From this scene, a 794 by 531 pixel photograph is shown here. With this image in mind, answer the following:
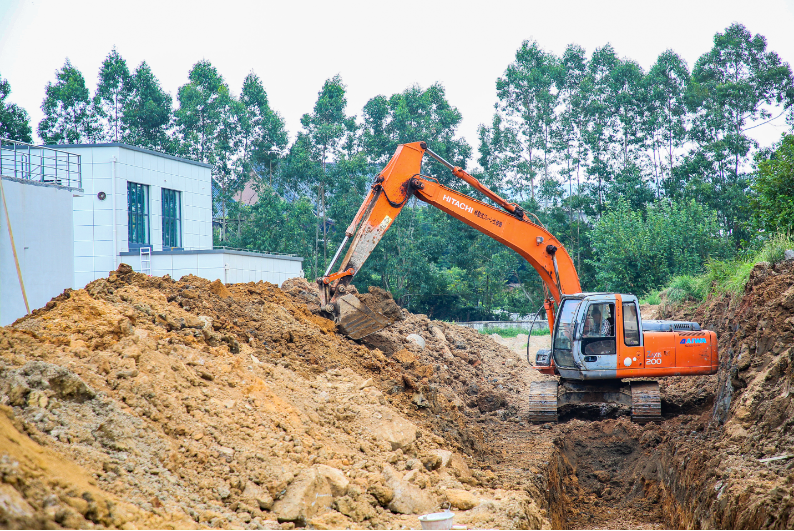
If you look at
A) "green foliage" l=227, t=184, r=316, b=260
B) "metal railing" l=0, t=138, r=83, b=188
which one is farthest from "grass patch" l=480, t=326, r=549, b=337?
"metal railing" l=0, t=138, r=83, b=188

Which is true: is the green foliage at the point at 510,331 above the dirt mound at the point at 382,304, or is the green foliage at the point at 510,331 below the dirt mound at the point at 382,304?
below

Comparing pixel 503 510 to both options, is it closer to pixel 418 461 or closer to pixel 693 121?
pixel 418 461

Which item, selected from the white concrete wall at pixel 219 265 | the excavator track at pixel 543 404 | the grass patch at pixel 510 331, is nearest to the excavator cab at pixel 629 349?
the excavator track at pixel 543 404

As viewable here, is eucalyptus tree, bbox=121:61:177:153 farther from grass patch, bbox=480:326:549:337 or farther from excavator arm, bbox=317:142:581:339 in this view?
excavator arm, bbox=317:142:581:339

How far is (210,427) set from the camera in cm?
571

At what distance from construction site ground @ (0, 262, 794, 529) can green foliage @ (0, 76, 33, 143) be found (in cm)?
2572

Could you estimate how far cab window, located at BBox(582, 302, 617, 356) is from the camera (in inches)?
423

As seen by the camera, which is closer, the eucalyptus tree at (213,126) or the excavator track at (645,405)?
the excavator track at (645,405)

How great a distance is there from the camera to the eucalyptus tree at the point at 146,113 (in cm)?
3453

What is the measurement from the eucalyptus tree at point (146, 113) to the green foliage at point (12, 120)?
4.73m

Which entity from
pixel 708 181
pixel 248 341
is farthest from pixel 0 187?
pixel 708 181

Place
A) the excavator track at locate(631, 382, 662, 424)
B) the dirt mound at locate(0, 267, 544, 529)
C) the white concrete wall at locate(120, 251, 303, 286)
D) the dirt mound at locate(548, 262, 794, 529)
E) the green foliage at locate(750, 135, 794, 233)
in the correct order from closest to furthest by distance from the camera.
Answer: the dirt mound at locate(0, 267, 544, 529) → the dirt mound at locate(548, 262, 794, 529) → the excavator track at locate(631, 382, 662, 424) → the green foliage at locate(750, 135, 794, 233) → the white concrete wall at locate(120, 251, 303, 286)

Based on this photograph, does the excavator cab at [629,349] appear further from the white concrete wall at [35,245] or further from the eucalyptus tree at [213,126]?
the eucalyptus tree at [213,126]

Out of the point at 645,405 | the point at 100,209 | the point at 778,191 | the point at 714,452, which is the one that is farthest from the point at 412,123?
the point at 714,452
